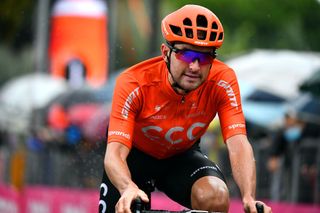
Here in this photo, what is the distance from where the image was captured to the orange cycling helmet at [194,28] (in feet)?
25.5

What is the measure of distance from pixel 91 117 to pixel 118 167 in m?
13.2

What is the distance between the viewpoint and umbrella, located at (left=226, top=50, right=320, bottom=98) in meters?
18.2

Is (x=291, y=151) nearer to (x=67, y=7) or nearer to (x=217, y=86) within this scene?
(x=217, y=86)

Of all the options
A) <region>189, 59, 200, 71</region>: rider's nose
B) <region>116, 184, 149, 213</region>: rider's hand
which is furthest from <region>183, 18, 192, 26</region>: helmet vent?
<region>116, 184, 149, 213</region>: rider's hand

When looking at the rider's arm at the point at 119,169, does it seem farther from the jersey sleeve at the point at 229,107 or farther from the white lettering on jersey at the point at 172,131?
the jersey sleeve at the point at 229,107

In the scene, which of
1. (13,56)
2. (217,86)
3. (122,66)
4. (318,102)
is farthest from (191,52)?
(13,56)

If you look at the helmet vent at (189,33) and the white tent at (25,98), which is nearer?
the helmet vent at (189,33)

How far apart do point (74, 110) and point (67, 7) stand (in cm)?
929

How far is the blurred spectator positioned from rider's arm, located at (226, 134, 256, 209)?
20.9 ft

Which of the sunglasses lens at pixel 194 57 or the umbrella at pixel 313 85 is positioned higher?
the sunglasses lens at pixel 194 57

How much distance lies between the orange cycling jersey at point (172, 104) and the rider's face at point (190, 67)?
0.36 m

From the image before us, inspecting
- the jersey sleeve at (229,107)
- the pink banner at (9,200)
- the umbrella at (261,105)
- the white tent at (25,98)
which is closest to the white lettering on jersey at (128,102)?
the jersey sleeve at (229,107)

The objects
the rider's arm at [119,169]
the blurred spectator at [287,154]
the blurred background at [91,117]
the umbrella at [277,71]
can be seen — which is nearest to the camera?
the rider's arm at [119,169]

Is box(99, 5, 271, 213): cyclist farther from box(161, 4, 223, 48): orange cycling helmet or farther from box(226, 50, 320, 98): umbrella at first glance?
box(226, 50, 320, 98): umbrella
